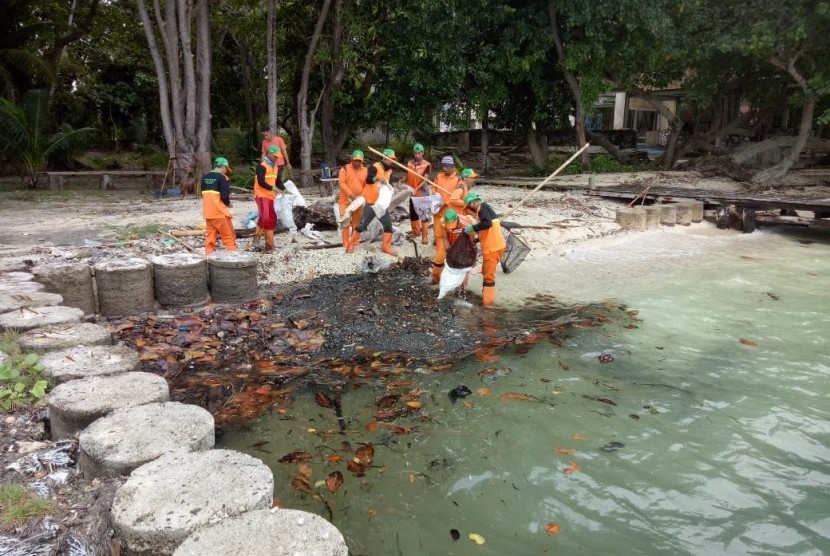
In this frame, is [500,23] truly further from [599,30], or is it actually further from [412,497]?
[412,497]

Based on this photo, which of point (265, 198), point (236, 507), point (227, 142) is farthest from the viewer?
point (227, 142)

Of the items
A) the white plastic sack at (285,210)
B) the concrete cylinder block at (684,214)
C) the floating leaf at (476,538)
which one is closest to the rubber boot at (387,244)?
the white plastic sack at (285,210)

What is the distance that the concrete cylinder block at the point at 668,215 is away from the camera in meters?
12.2

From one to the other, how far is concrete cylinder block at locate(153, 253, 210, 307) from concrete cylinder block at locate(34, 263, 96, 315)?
667 millimetres

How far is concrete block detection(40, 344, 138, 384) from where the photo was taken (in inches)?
153

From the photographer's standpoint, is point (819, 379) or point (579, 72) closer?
point (819, 379)

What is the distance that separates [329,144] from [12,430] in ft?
44.9

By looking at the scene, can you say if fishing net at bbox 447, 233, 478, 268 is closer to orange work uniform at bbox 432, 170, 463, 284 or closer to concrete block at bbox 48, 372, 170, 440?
orange work uniform at bbox 432, 170, 463, 284

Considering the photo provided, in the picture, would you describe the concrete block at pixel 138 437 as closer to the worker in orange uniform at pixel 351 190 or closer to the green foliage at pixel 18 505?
the green foliage at pixel 18 505

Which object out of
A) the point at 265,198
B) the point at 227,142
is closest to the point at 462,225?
the point at 265,198

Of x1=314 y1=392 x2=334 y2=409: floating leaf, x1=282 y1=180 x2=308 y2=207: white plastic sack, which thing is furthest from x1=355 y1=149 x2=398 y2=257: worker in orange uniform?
x1=314 y1=392 x2=334 y2=409: floating leaf

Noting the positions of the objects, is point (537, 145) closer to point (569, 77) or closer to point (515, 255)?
point (569, 77)

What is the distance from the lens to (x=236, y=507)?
260 cm

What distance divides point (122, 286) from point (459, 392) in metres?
3.84
